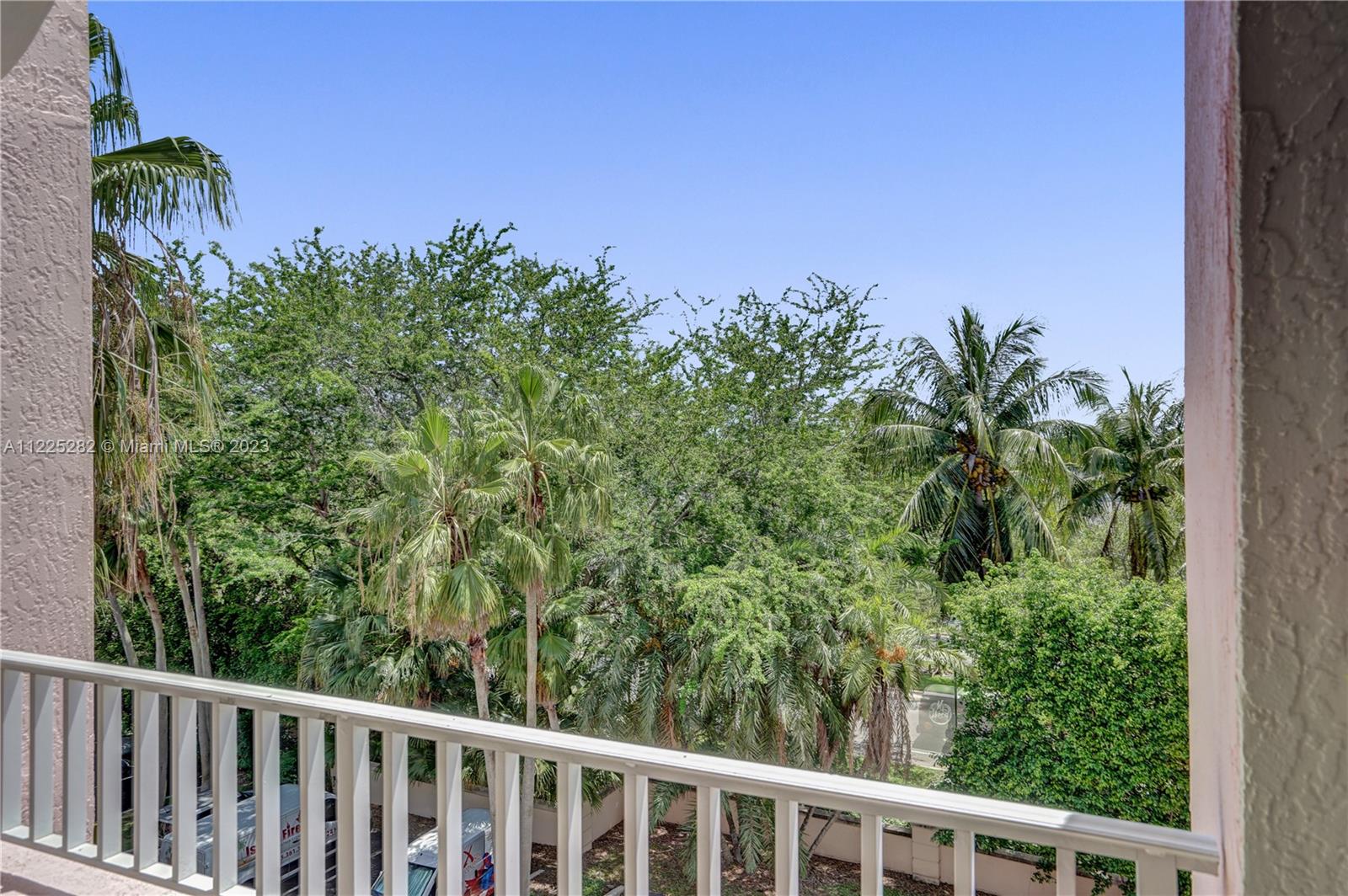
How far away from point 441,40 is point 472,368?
415cm

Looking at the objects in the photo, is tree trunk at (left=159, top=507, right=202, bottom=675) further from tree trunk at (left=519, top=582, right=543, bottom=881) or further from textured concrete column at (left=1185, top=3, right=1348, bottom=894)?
textured concrete column at (left=1185, top=3, right=1348, bottom=894)

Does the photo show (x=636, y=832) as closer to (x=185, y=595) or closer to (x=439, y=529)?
(x=439, y=529)

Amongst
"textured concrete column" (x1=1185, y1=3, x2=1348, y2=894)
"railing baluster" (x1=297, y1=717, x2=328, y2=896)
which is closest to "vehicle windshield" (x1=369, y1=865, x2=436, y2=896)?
"railing baluster" (x1=297, y1=717, x2=328, y2=896)

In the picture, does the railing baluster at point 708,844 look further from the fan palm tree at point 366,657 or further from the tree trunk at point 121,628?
the tree trunk at point 121,628

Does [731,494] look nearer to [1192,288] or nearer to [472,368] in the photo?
[472,368]

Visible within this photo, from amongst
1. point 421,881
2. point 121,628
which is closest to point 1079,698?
point 421,881

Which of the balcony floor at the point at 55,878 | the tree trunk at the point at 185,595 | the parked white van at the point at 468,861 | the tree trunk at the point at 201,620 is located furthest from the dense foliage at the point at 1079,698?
the tree trunk at the point at 185,595

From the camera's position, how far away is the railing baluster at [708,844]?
1.12 meters

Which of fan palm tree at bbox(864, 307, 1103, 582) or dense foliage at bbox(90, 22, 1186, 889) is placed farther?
fan palm tree at bbox(864, 307, 1103, 582)

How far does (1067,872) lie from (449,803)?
3.04 ft

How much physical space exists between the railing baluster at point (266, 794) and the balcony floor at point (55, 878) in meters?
0.27

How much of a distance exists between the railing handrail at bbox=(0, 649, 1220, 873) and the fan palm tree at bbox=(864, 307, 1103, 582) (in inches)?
429

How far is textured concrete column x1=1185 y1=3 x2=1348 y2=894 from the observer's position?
2.22ft

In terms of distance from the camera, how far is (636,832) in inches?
46.6
